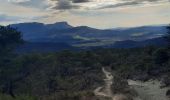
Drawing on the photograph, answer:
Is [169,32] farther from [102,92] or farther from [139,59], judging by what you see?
[102,92]

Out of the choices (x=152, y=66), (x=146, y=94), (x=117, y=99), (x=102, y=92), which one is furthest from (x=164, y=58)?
(x=117, y=99)

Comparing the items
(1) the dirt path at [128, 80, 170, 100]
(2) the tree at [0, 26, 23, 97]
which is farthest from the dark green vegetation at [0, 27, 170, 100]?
(1) the dirt path at [128, 80, 170, 100]

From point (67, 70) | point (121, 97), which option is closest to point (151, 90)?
point (121, 97)

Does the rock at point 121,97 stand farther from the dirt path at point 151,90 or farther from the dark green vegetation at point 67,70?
the dark green vegetation at point 67,70

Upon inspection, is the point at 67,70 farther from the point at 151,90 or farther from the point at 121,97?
the point at 121,97

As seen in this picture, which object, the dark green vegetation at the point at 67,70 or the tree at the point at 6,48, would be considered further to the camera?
the tree at the point at 6,48

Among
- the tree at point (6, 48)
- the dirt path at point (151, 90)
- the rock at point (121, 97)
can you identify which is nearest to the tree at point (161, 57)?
the dirt path at point (151, 90)

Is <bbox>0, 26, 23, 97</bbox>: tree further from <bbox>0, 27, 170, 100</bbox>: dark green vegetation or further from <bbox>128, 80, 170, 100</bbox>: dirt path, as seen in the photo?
<bbox>128, 80, 170, 100</bbox>: dirt path
